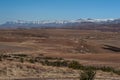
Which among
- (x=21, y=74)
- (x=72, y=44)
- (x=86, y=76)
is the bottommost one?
(x=72, y=44)

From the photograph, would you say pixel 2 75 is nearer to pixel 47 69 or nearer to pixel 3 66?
pixel 3 66

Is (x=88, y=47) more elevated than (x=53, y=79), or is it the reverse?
(x=53, y=79)

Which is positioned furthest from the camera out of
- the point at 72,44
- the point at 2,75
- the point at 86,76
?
the point at 72,44

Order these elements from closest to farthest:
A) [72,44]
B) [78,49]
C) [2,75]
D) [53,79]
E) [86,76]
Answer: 1. [86,76]
2. [53,79]
3. [2,75]
4. [78,49]
5. [72,44]

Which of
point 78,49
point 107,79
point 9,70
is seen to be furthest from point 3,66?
point 78,49

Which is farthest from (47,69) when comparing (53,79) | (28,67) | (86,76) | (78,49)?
(78,49)

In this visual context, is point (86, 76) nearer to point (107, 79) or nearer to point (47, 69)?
point (107, 79)

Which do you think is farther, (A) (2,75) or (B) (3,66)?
(B) (3,66)

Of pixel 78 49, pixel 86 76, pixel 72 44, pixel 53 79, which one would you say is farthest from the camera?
pixel 72 44

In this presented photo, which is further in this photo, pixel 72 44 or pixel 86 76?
pixel 72 44
